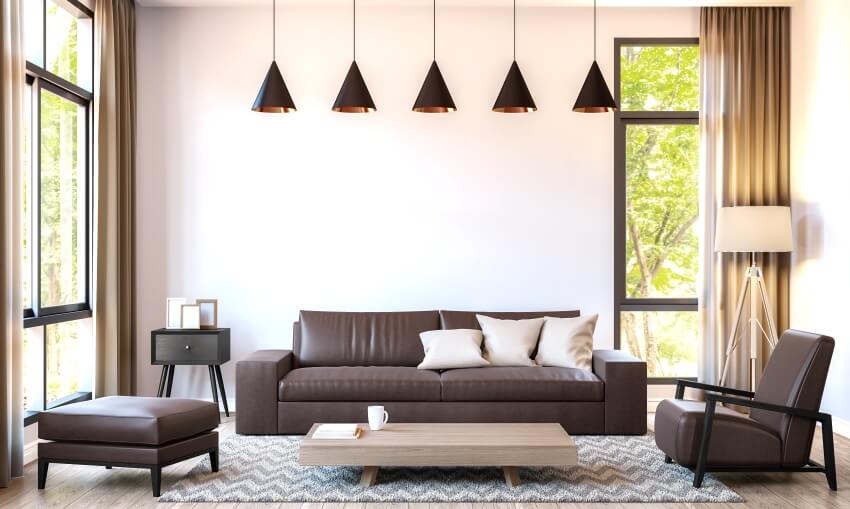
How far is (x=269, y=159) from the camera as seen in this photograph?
674cm

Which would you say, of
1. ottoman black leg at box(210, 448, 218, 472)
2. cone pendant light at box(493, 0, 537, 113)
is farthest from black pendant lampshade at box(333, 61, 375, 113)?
ottoman black leg at box(210, 448, 218, 472)

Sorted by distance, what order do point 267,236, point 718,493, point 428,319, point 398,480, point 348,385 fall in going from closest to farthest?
1. point 718,493
2. point 398,480
3. point 348,385
4. point 428,319
5. point 267,236

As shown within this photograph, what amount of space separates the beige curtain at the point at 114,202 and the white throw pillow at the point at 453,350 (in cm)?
233

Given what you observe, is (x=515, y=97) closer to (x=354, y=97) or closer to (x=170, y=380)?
(x=354, y=97)

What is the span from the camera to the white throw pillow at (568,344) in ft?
19.2

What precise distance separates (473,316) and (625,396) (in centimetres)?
135

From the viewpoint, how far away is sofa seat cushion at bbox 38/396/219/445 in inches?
166

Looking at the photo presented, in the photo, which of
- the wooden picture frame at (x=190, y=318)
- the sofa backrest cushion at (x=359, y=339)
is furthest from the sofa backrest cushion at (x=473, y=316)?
the wooden picture frame at (x=190, y=318)

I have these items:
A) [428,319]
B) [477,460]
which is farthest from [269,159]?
[477,460]

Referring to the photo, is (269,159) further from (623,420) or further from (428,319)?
(623,420)

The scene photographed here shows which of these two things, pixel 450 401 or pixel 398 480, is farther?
pixel 450 401

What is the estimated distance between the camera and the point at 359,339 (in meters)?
6.16

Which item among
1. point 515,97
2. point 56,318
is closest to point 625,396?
point 515,97

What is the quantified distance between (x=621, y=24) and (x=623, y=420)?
3336mm
